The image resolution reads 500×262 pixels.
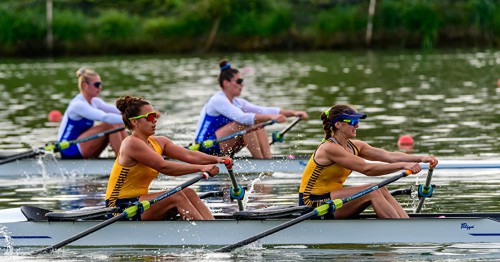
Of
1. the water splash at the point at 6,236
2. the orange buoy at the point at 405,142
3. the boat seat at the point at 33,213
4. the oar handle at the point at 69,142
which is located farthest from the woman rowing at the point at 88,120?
the water splash at the point at 6,236

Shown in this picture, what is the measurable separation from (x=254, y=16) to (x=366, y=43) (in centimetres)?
794

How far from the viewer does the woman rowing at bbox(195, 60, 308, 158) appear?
16.0 meters

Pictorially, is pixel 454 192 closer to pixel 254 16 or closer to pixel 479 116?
pixel 479 116

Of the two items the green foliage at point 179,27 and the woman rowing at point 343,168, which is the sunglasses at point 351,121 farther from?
the green foliage at point 179,27

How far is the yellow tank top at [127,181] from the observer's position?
11.0 meters

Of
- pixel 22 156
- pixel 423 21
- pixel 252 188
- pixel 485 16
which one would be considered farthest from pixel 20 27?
pixel 252 188

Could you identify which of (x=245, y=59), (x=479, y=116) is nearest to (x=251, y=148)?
(x=479, y=116)

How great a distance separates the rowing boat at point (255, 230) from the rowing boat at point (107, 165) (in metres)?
4.60

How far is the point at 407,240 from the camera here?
1057 cm

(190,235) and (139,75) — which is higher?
(190,235)

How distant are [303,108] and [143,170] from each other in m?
16.2

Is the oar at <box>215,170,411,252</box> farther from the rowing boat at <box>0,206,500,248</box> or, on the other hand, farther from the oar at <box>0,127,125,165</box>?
the oar at <box>0,127,125,165</box>

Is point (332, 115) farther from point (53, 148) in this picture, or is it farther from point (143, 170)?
point (53, 148)

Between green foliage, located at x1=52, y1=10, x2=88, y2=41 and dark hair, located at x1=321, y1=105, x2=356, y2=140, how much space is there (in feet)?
158
